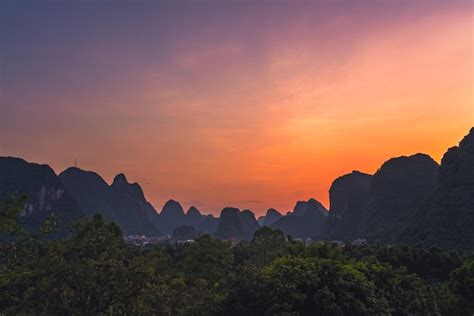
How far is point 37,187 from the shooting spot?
→ 109 metres

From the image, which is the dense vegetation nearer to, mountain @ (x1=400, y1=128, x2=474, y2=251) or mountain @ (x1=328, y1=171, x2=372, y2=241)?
mountain @ (x1=400, y1=128, x2=474, y2=251)

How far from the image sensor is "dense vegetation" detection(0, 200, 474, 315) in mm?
10344

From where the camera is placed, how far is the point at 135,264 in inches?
446

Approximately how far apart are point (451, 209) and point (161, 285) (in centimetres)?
5351

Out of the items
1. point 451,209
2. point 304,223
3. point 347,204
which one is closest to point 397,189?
point 347,204

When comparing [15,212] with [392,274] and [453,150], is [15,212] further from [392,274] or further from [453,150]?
[453,150]

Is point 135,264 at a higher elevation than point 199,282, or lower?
higher

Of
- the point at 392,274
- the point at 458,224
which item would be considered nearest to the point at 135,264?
the point at 392,274

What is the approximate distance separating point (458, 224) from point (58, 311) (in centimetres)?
5275

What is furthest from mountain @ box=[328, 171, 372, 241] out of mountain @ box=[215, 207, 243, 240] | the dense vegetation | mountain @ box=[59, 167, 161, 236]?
mountain @ box=[59, 167, 161, 236]

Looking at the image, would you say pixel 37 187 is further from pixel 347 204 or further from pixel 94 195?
pixel 347 204

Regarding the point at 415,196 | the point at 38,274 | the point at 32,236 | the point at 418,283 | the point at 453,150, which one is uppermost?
the point at 453,150

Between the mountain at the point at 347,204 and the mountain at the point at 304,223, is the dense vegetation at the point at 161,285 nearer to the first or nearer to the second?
the mountain at the point at 347,204

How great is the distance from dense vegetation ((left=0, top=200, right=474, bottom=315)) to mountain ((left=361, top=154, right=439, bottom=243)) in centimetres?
7480
